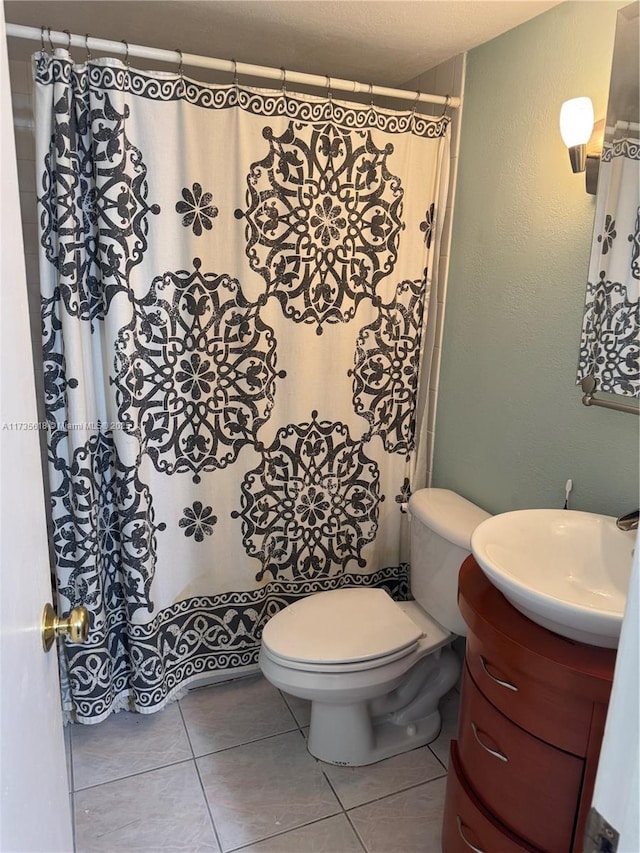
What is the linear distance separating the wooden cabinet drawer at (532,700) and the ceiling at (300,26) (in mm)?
1608

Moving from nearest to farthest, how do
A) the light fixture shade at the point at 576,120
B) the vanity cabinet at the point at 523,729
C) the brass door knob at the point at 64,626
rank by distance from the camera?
the brass door knob at the point at 64,626 → the vanity cabinet at the point at 523,729 → the light fixture shade at the point at 576,120

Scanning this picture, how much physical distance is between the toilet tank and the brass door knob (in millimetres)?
1158

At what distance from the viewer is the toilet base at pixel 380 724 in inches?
72.9

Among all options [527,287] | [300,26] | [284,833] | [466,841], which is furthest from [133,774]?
[300,26]

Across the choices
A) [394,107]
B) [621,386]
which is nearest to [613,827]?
[621,386]

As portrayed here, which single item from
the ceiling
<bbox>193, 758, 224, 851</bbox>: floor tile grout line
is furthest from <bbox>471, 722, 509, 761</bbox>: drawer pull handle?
the ceiling

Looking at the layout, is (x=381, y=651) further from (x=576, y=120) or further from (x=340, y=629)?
(x=576, y=120)

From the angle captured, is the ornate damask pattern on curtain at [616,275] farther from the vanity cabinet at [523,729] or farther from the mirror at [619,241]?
the vanity cabinet at [523,729]

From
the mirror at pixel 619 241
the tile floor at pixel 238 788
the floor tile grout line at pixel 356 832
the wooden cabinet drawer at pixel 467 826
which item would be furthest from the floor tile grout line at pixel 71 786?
the mirror at pixel 619 241

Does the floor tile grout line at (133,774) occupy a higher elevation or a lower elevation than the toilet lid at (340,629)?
lower

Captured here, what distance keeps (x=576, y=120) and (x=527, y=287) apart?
1.48 ft

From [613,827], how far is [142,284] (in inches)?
65.6

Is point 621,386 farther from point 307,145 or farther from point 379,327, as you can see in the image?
point 307,145

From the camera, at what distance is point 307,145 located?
1867 mm
